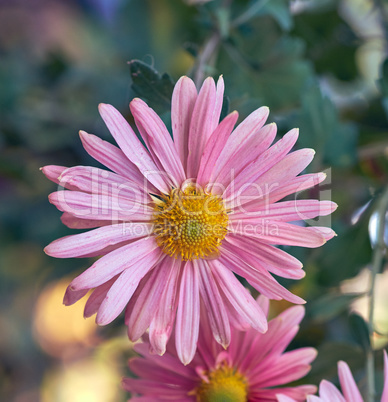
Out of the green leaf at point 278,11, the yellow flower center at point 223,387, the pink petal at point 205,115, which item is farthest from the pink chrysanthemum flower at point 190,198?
the green leaf at point 278,11

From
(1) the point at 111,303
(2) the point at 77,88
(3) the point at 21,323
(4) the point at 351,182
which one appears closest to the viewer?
(1) the point at 111,303

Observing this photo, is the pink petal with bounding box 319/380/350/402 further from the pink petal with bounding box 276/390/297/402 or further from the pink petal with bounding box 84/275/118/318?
the pink petal with bounding box 84/275/118/318

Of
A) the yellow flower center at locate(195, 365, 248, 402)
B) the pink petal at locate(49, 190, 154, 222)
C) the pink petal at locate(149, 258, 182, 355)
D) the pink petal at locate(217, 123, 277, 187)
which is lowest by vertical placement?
the yellow flower center at locate(195, 365, 248, 402)

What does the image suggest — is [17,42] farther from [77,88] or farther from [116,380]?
[116,380]

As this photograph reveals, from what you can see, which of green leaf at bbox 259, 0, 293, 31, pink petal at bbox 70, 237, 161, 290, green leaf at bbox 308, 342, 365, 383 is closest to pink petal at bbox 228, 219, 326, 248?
pink petal at bbox 70, 237, 161, 290

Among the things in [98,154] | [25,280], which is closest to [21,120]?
[25,280]

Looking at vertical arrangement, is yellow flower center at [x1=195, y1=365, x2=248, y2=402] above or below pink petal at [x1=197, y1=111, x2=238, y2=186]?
below
